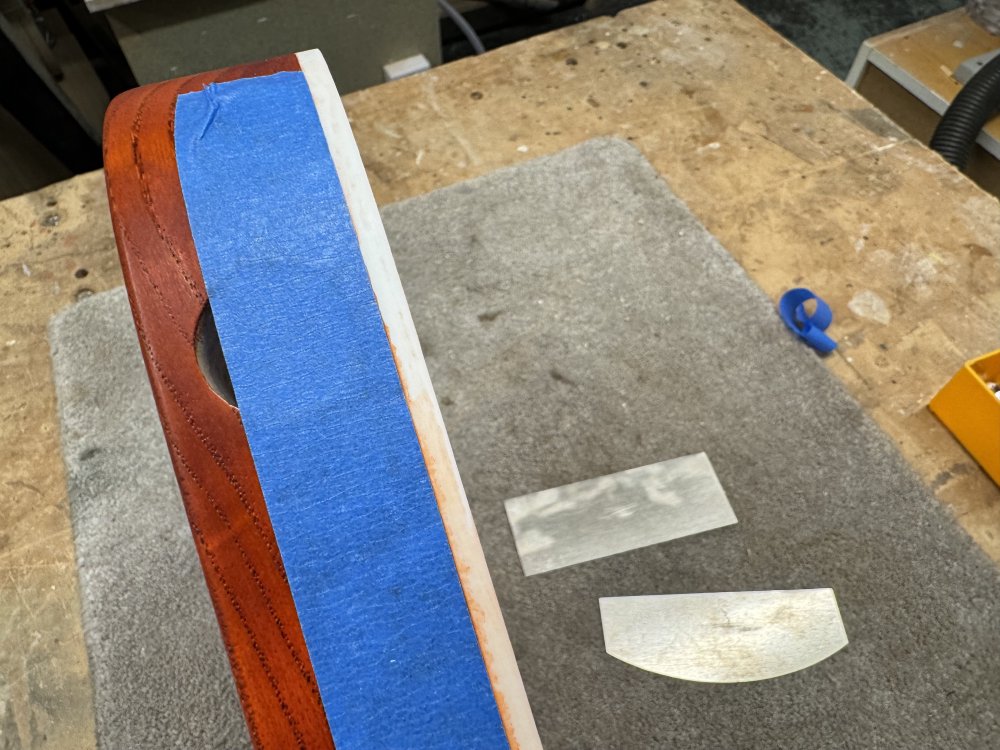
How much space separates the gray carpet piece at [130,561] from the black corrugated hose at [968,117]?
1.46 metres

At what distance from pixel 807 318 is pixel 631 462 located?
1.14ft

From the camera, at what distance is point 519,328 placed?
3.41ft

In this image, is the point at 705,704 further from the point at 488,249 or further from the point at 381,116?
the point at 381,116

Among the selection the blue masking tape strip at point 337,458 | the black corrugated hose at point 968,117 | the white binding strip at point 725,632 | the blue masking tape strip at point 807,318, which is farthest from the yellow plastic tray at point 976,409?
the blue masking tape strip at point 337,458

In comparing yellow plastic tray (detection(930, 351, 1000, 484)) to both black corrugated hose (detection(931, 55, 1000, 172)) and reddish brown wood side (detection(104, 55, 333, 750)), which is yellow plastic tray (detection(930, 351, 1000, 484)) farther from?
reddish brown wood side (detection(104, 55, 333, 750))

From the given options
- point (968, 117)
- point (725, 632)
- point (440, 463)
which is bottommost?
point (725, 632)

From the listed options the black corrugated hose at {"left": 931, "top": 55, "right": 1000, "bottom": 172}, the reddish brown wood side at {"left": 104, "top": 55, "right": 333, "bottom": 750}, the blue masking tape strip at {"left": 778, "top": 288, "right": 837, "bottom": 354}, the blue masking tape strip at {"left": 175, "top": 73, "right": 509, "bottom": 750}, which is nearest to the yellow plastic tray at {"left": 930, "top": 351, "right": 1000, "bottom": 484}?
the blue masking tape strip at {"left": 778, "top": 288, "right": 837, "bottom": 354}

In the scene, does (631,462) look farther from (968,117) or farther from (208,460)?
(968,117)

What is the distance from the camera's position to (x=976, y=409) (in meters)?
0.84

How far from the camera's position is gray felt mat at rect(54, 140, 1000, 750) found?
76cm

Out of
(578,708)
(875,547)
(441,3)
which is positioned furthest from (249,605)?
(441,3)

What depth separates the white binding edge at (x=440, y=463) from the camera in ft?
1.60

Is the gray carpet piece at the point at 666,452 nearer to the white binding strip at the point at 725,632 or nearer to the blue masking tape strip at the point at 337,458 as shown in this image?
the white binding strip at the point at 725,632

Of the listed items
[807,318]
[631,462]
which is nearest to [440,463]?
[631,462]
